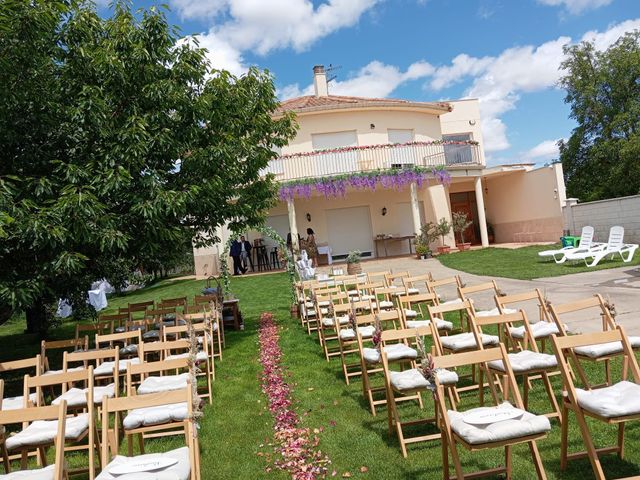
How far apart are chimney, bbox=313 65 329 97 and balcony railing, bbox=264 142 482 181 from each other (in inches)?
226

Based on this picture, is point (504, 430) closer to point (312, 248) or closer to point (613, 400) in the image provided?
point (613, 400)

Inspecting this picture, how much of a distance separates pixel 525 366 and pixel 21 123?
247 inches

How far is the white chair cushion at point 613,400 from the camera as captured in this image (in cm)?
275

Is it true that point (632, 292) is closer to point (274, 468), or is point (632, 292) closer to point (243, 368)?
point (243, 368)

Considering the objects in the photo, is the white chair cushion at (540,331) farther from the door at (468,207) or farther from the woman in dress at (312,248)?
the door at (468,207)

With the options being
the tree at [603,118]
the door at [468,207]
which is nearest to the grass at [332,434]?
the door at [468,207]

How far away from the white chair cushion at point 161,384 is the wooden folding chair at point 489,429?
89.7 inches

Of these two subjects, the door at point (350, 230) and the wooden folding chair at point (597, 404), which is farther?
the door at point (350, 230)

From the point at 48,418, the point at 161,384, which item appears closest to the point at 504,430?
the point at 48,418

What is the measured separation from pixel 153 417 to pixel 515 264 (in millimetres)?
12349

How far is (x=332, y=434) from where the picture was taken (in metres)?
4.20

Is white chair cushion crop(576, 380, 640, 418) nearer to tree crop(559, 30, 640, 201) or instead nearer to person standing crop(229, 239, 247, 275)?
person standing crop(229, 239, 247, 275)

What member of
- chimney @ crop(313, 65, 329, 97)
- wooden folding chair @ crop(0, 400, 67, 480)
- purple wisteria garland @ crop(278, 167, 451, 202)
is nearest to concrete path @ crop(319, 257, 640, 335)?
wooden folding chair @ crop(0, 400, 67, 480)

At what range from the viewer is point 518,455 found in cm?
346
